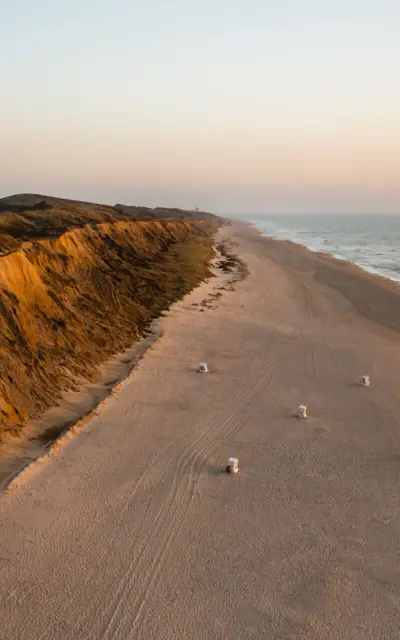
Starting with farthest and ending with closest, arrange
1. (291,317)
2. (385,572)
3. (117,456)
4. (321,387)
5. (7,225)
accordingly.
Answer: (7,225) → (291,317) → (321,387) → (117,456) → (385,572)

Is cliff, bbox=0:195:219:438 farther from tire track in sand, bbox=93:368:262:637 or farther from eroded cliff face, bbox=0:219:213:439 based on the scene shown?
tire track in sand, bbox=93:368:262:637

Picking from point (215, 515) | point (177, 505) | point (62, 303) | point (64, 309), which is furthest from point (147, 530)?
point (62, 303)

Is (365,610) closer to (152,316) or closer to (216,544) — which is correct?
(216,544)

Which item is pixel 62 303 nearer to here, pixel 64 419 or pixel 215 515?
pixel 64 419

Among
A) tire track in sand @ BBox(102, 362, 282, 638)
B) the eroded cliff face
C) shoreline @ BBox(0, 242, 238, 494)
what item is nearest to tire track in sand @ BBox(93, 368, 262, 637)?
tire track in sand @ BBox(102, 362, 282, 638)

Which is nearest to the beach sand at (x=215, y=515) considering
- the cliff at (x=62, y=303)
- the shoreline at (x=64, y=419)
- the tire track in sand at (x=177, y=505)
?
the tire track in sand at (x=177, y=505)

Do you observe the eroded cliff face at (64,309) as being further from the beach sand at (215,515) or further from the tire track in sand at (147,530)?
the tire track in sand at (147,530)

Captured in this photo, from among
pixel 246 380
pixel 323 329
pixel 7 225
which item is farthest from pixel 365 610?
pixel 7 225
